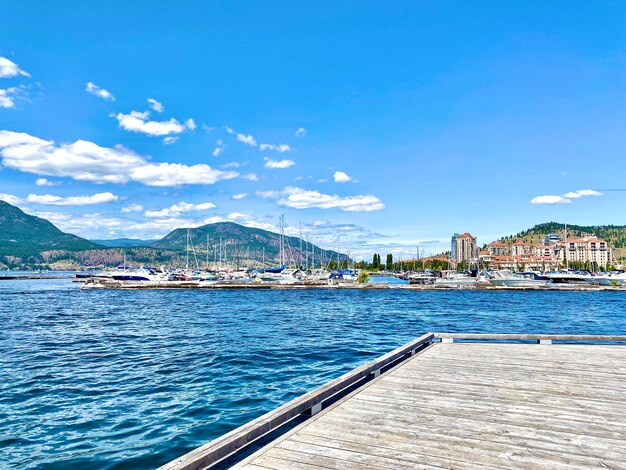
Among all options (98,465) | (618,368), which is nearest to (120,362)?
(98,465)

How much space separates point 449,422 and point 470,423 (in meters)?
0.30

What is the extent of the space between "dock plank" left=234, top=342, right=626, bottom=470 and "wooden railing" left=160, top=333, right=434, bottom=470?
0.26m

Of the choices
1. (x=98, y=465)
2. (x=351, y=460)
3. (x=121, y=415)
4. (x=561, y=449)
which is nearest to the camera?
(x=351, y=460)

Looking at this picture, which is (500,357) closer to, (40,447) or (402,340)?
(40,447)

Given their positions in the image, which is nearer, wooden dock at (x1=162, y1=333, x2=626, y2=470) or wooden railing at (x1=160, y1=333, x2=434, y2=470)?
wooden railing at (x1=160, y1=333, x2=434, y2=470)

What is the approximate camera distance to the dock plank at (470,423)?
5191 mm

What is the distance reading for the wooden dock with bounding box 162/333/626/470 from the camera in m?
5.16

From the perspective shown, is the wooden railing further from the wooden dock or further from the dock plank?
the dock plank

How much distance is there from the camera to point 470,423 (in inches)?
256

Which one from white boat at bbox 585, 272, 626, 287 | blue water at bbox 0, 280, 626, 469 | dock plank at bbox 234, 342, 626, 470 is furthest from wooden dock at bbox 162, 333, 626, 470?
white boat at bbox 585, 272, 626, 287

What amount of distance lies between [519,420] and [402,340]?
706 inches

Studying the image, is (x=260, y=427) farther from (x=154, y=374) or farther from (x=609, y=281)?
(x=609, y=281)

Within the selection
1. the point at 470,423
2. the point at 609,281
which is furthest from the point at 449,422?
the point at 609,281

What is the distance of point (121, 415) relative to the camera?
11266mm
